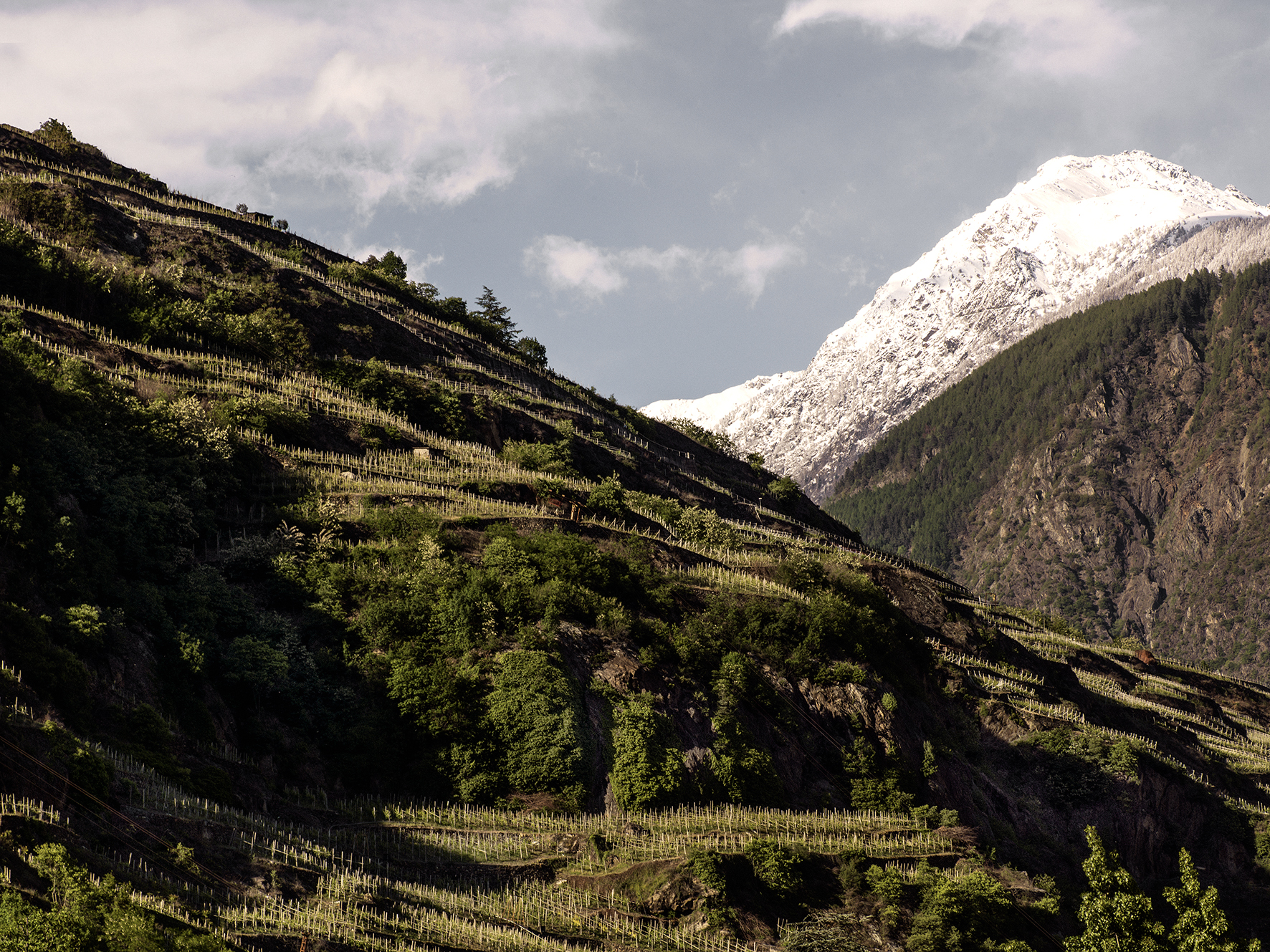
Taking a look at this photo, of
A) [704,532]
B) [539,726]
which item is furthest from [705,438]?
[539,726]

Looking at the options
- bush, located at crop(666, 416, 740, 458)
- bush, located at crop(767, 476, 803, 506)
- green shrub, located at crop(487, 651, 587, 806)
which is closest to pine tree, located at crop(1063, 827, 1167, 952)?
green shrub, located at crop(487, 651, 587, 806)

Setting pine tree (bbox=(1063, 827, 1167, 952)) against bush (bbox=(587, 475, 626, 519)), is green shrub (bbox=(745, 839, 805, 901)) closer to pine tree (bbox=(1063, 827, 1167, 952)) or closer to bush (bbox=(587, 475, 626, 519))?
pine tree (bbox=(1063, 827, 1167, 952))

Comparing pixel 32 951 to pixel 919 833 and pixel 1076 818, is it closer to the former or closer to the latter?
pixel 919 833

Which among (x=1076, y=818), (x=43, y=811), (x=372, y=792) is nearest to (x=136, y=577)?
(x=372, y=792)

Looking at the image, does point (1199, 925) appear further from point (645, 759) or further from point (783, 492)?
point (783, 492)

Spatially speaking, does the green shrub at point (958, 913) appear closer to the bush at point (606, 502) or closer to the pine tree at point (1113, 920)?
the pine tree at point (1113, 920)

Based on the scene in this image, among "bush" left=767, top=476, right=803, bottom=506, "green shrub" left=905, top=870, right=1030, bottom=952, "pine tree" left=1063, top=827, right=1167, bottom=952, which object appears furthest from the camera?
"bush" left=767, top=476, right=803, bottom=506

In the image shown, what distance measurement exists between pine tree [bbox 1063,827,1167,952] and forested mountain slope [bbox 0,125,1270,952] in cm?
110

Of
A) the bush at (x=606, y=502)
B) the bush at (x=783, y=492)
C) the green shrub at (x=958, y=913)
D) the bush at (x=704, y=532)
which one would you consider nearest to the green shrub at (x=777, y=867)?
the green shrub at (x=958, y=913)

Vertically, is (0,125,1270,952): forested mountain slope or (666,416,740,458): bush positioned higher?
(666,416,740,458): bush

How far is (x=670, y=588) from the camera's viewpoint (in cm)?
4666

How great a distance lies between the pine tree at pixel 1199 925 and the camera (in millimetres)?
36906

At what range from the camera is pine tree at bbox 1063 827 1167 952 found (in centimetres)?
3619

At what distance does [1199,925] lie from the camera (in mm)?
37875
